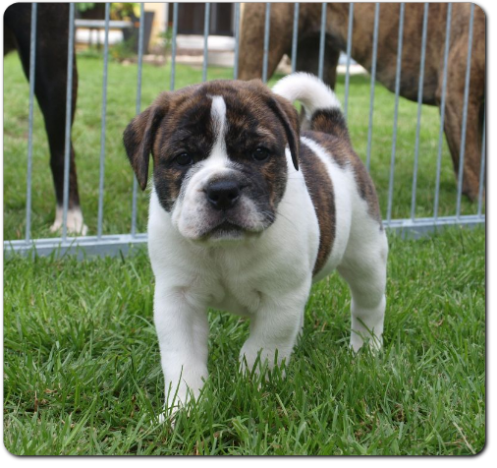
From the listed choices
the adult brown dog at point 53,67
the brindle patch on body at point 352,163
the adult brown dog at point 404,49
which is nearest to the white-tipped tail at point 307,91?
the brindle patch on body at point 352,163

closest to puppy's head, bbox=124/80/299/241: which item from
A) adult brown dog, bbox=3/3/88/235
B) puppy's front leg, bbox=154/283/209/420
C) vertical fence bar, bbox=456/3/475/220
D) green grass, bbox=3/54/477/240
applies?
puppy's front leg, bbox=154/283/209/420

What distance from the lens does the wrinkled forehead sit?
2666 millimetres

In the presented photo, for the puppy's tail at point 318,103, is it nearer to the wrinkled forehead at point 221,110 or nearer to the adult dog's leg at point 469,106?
the wrinkled forehead at point 221,110

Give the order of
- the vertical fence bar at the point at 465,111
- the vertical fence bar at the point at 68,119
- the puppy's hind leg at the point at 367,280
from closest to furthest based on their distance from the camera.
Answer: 1. the puppy's hind leg at the point at 367,280
2. the vertical fence bar at the point at 68,119
3. the vertical fence bar at the point at 465,111

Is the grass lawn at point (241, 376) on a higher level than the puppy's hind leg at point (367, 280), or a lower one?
lower

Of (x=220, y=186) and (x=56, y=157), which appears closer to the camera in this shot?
(x=220, y=186)

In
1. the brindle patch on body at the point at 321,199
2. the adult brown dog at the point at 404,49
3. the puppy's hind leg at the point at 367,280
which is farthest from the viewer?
the adult brown dog at the point at 404,49

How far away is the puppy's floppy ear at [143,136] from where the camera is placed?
9.32 ft

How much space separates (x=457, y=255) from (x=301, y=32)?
259cm

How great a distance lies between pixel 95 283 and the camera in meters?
4.18

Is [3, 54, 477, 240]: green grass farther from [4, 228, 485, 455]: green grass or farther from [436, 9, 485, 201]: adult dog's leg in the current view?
[4, 228, 485, 455]: green grass

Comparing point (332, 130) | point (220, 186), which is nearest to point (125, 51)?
point (332, 130)

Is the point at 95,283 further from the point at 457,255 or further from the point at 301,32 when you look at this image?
the point at 301,32
